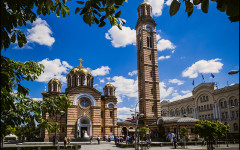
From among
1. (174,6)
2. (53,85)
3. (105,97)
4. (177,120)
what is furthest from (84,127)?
(174,6)

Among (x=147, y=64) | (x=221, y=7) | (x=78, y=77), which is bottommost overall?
(x=221, y=7)

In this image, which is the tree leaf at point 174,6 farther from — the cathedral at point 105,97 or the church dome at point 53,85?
the church dome at point 53,85

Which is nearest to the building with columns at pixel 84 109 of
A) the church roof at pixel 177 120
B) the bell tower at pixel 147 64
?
the bell tower at pixel 147 64

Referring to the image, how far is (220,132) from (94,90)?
75.5 feet

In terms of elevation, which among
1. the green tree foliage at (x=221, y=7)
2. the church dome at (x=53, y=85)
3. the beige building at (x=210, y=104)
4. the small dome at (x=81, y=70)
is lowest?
the beige building at (x=210, y=104)

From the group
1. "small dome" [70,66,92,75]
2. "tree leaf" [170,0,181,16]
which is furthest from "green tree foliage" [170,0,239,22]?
"small dome" [70,66,92,75]

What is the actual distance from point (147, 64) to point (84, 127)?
52.5 feet

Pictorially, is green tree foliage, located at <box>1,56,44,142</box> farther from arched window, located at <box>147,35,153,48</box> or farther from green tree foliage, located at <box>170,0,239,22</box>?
arched window, located at <box>147,35,153,48</box>

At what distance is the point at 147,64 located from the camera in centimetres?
3744

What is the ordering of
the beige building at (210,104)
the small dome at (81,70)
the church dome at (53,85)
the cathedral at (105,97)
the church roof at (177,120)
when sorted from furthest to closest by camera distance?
the small dome at (81,70) < the church dome at (53,85) < the beige building at (210,104) < the cathedral at (105,97) < the church roof at (177,120)

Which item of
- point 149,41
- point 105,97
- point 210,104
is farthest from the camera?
point 210,104

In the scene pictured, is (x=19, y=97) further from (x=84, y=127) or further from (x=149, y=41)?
(x=149, y=41)

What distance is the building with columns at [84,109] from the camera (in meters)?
34.3

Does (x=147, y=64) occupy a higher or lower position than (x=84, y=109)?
higher
